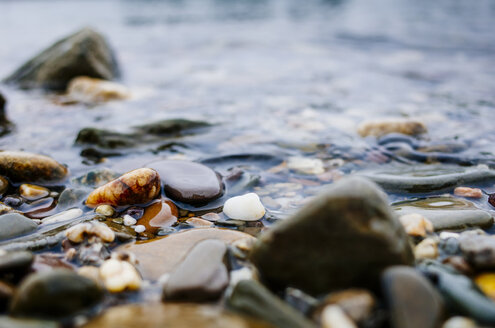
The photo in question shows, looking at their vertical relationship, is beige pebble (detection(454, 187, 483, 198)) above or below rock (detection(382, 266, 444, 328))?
below

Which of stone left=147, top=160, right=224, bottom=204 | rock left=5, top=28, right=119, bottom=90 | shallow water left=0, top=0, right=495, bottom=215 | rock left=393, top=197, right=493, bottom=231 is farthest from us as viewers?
rock left=5, top=28, right=119, bottom=90

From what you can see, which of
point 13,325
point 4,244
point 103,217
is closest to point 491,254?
point 13,325

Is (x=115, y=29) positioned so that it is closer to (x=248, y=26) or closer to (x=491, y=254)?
(x=248, y=26)

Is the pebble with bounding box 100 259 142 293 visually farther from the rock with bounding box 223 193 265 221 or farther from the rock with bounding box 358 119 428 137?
the rock with bounding box 358 119 428 137

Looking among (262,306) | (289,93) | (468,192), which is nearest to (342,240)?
(262,306)

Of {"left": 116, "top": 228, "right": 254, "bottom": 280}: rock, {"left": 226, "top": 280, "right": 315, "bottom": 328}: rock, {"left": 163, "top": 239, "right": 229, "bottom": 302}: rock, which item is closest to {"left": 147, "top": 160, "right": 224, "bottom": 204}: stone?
{"left": 116, "top": 228, "right": 254, "bottom": 280}: rock

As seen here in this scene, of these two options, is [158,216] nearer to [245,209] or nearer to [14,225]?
[245,209]

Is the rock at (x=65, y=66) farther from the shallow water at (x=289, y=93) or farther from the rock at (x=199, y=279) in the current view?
the rock at (x=199, y=279)
